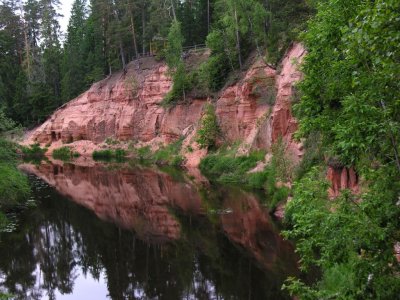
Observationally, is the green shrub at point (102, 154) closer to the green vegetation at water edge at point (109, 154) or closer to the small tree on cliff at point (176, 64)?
the green vegetation at water edge at point (109, 154)

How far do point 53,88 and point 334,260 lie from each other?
7254 cm

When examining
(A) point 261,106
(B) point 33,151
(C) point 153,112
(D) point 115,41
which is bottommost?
(B) point 33,151

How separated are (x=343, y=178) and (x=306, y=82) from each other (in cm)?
776

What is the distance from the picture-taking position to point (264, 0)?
43.9 m

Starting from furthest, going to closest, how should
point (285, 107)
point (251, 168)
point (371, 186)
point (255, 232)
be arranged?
point (251, 168) < point (285, 107) < point (255, 232) < point (371, 186)

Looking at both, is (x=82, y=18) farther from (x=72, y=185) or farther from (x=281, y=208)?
(x=281, y=208)

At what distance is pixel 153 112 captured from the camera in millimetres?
56719

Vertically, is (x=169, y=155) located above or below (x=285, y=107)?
below

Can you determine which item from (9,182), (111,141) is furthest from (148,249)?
(111,141)

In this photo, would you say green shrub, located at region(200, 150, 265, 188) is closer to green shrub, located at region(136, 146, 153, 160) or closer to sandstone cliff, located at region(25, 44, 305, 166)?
sandstone cliff, located at region(25, 44, 305, 166)

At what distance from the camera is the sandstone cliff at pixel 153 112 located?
124ft

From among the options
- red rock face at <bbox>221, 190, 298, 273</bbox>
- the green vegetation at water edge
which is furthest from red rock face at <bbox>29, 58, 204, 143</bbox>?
red rock face at <bbox>221, 190, 298, 273</bbox>

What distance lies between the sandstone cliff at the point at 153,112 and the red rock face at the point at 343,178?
14.4m

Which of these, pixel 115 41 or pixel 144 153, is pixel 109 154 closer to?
pixel 144 153
